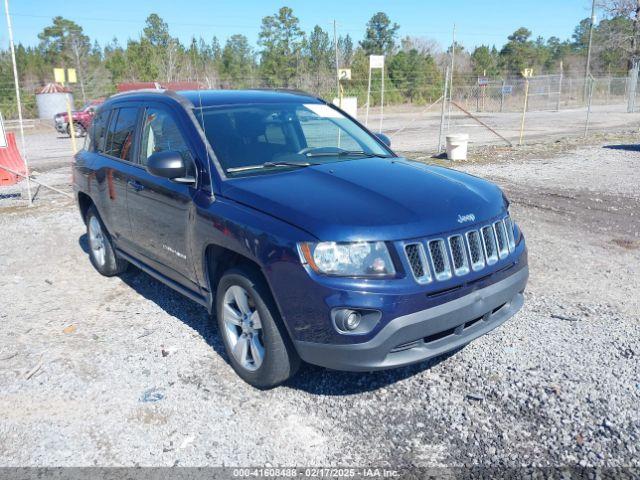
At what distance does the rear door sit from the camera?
13.3 ft

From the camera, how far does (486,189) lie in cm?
388

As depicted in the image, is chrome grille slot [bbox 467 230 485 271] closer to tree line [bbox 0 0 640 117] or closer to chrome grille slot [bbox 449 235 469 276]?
chrome grille slot [bbox 449 235 469 276]

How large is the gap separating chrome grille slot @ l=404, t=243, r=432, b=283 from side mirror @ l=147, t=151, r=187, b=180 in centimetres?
170

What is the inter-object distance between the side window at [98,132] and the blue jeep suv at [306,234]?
809mm

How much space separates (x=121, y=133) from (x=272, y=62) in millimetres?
45129

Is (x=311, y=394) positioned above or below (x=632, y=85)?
below

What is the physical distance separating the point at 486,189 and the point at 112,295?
12.3ft

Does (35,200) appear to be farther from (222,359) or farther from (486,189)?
(486,189)

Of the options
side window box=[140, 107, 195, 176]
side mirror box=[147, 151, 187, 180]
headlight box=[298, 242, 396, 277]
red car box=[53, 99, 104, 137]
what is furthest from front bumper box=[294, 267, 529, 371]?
red car box=[53, 99, 104, 137]

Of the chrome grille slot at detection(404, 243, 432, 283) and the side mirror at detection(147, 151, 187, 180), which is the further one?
the side mirror at detection(147, 151, 187, 180)

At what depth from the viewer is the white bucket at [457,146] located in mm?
13820

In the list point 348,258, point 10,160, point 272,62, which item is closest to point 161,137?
point 348,258

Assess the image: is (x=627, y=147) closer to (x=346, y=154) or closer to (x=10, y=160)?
(x=346, y=154)

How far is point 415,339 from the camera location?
312 centimetres
